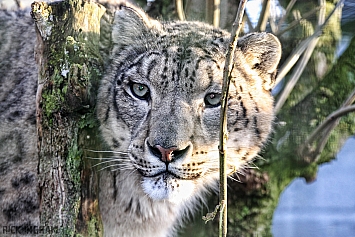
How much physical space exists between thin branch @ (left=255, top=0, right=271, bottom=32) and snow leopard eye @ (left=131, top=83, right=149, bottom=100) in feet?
5.48

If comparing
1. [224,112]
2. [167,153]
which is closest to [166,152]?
[167,153]

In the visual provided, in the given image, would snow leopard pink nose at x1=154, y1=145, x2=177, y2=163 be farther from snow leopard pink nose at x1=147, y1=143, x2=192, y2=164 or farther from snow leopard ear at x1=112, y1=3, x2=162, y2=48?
snow leopard ear at x1=112, y1=3, x2=162, y2=48

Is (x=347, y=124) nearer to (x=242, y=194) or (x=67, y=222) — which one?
(x=242, y=194)

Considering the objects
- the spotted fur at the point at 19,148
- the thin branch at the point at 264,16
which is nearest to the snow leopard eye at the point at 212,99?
the spotted fur at the point at 19,148

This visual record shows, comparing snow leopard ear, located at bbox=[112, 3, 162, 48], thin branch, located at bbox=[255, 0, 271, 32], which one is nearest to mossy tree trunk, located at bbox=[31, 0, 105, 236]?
snow leopard ear, located at bbox=[112, 3, 162, 48]

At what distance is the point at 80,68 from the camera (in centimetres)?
298

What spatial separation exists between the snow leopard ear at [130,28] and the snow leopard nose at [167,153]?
865 millimetres

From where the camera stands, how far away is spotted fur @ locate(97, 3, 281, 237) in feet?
10.2

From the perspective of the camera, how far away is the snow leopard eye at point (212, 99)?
3262 mm

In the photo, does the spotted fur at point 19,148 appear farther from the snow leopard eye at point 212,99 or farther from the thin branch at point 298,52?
the thin branch at point 298,52

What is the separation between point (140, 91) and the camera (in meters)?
3.38

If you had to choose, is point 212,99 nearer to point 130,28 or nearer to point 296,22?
point 130,28

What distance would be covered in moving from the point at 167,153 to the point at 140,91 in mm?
565

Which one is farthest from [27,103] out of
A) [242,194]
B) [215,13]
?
[242,194]
